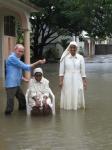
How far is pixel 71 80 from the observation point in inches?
507

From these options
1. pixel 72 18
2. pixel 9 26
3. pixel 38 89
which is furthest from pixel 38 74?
pixel 72 18

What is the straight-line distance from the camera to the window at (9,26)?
80.4 feet

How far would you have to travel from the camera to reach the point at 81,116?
38.5ft

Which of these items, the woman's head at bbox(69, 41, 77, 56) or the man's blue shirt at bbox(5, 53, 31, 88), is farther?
the woman's head at bbox(69, 41, 77, 56)

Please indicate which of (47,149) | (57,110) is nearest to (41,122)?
(57,110)

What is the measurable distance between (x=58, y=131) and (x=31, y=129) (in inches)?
22.5

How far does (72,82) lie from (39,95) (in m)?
1.24

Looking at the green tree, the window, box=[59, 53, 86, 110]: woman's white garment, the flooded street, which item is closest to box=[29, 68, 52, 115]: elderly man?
the flooded street

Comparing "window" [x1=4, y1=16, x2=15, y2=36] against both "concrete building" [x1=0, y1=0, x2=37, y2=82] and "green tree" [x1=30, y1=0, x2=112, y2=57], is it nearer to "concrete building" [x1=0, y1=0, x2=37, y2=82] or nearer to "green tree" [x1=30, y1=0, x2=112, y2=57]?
"concrete building" [x1=0, y1=0, x2=37, y2=82]

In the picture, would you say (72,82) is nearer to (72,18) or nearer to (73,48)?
(73,48)

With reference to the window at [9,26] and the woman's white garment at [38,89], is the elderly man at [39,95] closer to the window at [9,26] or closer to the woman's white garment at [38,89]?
the woman's white garment at [38,89]

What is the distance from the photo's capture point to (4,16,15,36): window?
80.4 ft

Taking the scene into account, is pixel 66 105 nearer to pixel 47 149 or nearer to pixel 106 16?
pixel 47 149

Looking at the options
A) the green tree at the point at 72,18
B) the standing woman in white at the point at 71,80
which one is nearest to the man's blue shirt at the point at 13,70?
the standing woman in white at the point at 71,80
